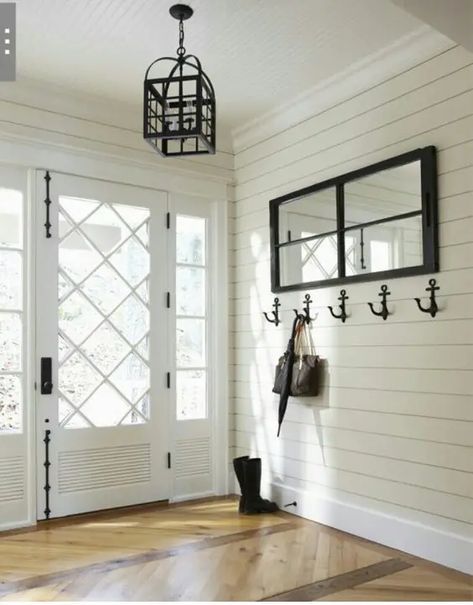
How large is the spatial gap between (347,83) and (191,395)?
7.96 ft

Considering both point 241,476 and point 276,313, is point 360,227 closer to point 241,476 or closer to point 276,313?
point 276,313

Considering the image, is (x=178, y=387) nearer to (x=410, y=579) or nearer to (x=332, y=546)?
(x=332, y=546)

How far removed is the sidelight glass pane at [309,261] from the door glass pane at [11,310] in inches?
69.3

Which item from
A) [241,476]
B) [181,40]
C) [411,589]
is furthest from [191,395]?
[181,40]

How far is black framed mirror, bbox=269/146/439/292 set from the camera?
3.20 metres

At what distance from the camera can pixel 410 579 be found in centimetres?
286

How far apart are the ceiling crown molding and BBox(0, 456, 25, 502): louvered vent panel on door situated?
278 cm

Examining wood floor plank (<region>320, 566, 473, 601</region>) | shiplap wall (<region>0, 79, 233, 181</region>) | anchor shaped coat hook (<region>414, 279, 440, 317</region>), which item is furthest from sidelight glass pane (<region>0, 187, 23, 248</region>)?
wood floor plank (<region>320, 566, 473, 601</region>)

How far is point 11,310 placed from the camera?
3801 mm

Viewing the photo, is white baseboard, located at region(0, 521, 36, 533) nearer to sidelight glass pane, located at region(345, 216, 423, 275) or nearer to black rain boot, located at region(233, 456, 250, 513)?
black rain boot, located at region(233, 456, 250, 513)

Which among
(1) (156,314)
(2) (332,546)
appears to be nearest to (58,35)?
(1) (156,314)

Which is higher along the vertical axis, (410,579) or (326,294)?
(326,294)

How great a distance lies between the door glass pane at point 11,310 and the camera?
377 centimetres

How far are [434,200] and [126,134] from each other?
2.24 m
